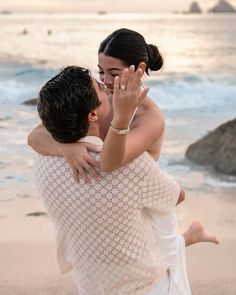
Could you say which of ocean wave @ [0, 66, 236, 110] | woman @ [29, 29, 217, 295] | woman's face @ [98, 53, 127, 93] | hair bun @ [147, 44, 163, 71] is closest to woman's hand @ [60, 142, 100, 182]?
woman @ [29, 29, 217, 295]

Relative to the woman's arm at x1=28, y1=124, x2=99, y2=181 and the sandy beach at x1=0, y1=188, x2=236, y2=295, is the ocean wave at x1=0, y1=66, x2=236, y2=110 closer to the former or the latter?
the sandy beach at x1=0, y1=188, x2=236, y2=295

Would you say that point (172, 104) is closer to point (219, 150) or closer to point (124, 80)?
point (219, 150)

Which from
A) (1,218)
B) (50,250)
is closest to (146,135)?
(50,250)

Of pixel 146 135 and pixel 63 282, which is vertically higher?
pixel 146 135

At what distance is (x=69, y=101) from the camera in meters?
1.74

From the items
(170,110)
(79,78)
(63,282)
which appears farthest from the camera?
(170,110)

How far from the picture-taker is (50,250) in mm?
4000

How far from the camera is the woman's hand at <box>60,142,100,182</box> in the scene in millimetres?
1797

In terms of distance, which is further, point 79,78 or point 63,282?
point 63,282

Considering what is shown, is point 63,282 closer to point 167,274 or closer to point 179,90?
point 167,274

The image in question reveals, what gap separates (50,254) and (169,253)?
2027 mm

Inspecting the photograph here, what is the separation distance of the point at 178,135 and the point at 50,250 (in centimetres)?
540

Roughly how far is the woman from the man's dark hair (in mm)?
79

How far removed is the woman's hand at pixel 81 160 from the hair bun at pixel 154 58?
1.86 ft
